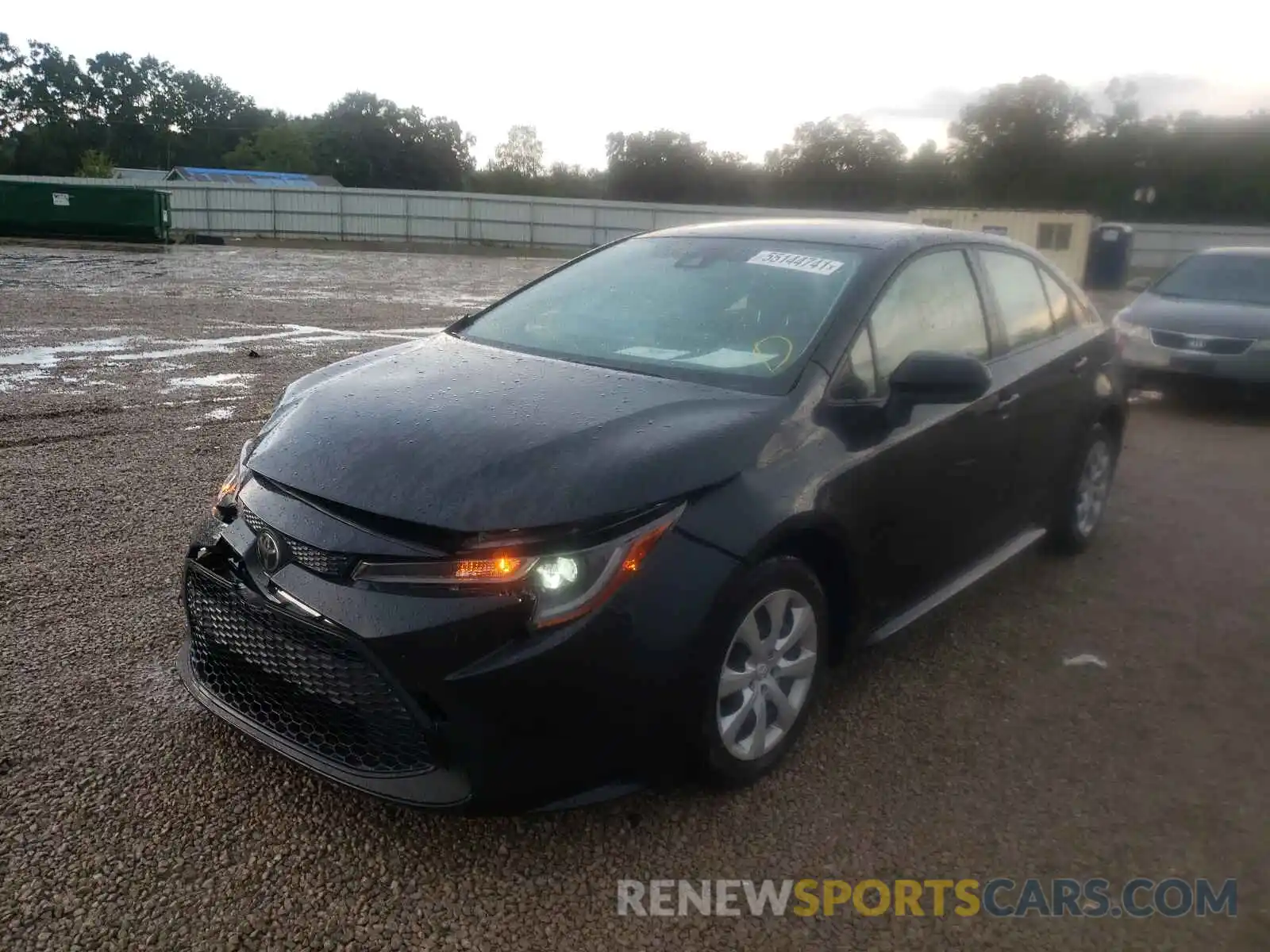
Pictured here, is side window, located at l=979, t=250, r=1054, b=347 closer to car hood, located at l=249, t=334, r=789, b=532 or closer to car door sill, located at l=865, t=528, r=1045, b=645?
car door sill, located at l=865, t=528, r=1045, b=645

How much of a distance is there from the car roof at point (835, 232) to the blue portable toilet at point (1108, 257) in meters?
24.3

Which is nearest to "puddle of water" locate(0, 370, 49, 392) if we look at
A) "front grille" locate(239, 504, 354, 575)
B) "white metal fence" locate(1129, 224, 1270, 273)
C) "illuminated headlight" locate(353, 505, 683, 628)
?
"front grille" locate(239, 504, 354, 575)

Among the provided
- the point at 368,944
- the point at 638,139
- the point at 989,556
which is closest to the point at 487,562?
the point at 368,944

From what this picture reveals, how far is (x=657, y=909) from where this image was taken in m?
2.53

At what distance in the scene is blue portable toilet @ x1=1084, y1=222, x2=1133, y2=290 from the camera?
2617 centimetres

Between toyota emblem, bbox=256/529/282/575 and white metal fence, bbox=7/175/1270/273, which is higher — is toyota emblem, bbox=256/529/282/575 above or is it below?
below

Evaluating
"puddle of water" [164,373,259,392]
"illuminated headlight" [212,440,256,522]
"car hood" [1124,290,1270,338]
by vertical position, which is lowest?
"puddle of water" [164,373,259,392]

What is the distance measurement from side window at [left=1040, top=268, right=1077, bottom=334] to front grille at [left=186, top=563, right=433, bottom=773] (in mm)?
3596

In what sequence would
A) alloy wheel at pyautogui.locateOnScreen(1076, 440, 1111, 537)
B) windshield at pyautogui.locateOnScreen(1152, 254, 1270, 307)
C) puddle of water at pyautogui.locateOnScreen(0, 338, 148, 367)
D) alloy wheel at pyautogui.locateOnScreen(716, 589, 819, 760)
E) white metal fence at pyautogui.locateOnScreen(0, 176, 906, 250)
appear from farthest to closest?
white metal fence at pyautogui.locateOnScreen(0, 176, 906, 250) < windshield at pyautogui.locateOnScreen(1152, 254, 1270, 307) < puddle of water at pyautogui.locateOnScreen(0, 338, 148, 367) < alloy wheel at pyautogui.locateOnScreen(1076, 440, 1111, 537) < alloy wheel at pyautogui.locateOnScreen(716, 589, 819, 760)

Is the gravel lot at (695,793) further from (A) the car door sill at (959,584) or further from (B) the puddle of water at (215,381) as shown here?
(B) the puddle of water at (215,381)

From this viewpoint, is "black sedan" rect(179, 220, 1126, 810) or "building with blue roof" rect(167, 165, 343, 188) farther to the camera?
"building with blue roof" rect(167, 165, 343, 188)

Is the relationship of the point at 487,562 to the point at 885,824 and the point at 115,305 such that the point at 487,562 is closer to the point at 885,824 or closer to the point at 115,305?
the point at 885,824

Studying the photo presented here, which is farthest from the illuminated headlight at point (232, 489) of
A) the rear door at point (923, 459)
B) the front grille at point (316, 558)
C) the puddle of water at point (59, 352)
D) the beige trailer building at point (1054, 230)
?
the beige trailer building at point (1054, 230)

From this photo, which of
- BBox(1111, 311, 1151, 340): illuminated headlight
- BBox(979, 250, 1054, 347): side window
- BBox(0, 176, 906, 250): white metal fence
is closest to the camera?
BBox(979, 250, 1054, 347): side window
